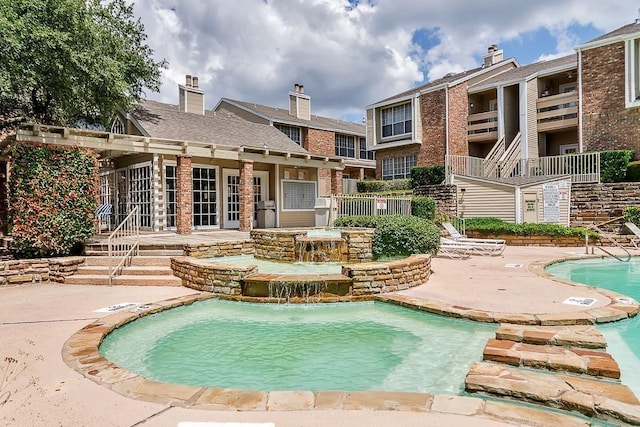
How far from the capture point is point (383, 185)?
2633 centimetres

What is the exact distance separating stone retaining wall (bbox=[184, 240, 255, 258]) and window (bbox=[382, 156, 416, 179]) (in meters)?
18.0

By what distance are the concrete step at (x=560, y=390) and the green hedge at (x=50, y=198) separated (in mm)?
9537

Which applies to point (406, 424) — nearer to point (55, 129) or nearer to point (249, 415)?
point (249, 415)

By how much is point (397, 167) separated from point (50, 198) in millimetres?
22602

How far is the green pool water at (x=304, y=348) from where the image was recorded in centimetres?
394

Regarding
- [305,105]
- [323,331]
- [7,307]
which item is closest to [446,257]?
[323,331]

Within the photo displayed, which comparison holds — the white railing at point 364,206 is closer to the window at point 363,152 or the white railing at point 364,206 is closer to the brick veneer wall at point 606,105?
the brick veneer wall at point 606,105

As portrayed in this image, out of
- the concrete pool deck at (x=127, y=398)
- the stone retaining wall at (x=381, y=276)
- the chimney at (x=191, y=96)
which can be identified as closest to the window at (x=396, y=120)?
the chimney at (x=191, y=96)

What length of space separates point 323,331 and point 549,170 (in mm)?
19476

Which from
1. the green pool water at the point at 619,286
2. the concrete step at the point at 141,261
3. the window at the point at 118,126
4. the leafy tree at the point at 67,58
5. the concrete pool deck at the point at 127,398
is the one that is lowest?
the green pool water at the point at 619,286

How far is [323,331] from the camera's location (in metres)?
5.54

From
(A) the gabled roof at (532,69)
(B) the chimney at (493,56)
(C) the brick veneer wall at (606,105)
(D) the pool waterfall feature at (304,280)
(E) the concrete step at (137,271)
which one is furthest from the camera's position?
(B) the chimney at (493,56)

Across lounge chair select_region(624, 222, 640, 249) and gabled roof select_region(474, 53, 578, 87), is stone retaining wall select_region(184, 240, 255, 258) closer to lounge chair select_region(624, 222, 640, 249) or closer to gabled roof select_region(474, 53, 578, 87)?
lounge chair select_region(624, 222, 640, 249)

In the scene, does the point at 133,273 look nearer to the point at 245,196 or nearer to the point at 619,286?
the point at 245,196
